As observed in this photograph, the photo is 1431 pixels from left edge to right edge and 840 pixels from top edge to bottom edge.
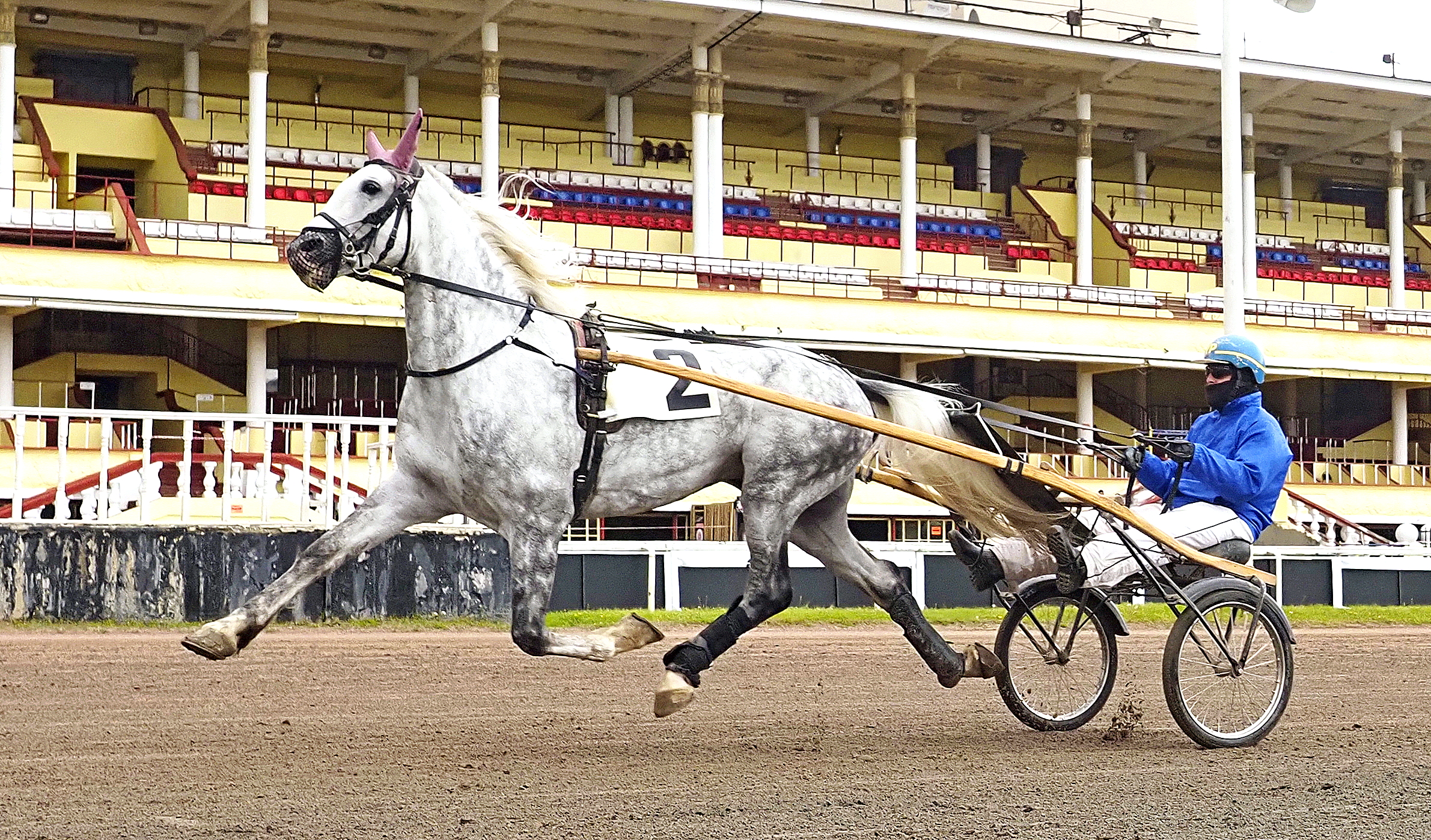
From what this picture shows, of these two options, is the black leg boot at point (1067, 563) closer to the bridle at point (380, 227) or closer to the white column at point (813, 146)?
the bridle at point (380, 227)

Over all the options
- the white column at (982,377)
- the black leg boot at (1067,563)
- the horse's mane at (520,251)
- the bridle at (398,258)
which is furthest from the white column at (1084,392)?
the bridle at (398,258)

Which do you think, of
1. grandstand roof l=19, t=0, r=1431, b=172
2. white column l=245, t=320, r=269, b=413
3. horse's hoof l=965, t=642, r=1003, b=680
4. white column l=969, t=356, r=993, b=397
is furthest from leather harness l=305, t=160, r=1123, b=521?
white column l=969, t=356, r=993, b=397

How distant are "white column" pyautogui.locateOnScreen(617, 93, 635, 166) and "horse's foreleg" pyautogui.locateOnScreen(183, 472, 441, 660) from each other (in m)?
27.9

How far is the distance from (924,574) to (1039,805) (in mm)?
13089

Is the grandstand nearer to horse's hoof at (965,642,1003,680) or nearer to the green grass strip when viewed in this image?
the green grass strip

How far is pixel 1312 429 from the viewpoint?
38.4 metres

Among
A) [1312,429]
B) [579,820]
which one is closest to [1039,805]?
[579,820]

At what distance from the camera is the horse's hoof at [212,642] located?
614 centimetres

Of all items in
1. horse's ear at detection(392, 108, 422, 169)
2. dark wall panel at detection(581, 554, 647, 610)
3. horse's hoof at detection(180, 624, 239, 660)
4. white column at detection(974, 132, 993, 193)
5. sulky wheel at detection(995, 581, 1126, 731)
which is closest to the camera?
horse's hoof at detection(180, 624, 239, 660)

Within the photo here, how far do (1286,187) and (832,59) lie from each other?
1388cm

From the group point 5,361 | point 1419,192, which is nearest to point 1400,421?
point 1419,192

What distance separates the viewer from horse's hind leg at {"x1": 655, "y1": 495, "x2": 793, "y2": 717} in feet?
22.4

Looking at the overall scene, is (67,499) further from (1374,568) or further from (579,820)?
(1374,568)

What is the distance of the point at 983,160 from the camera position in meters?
38.4
